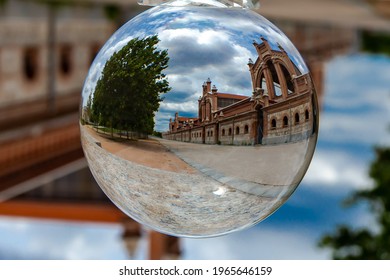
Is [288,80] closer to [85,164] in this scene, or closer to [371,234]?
[371,234]

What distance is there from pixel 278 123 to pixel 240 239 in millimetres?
3551

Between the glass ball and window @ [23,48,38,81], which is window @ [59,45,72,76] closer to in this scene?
window @ [23,48,38,81]

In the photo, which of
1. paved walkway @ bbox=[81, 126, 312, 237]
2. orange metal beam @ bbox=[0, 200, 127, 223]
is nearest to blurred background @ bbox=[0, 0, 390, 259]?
orange metal beam @ bbox=[0, 200, 127, 223]

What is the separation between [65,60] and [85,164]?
151 centimetres

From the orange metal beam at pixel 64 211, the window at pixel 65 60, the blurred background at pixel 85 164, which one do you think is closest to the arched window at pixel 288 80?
the blurred background at pixel 85 164

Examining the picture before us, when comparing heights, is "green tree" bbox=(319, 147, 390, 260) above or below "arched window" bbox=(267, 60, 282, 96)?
below

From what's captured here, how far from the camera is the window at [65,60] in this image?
5719 millimetres

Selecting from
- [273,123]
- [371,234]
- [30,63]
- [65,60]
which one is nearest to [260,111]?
[273,123]

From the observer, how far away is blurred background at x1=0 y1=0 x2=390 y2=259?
3.89 m

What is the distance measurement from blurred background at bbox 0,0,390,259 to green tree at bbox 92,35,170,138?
3.02 metres

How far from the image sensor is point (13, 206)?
380 centimetres

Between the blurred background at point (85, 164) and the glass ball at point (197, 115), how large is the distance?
9.87ft

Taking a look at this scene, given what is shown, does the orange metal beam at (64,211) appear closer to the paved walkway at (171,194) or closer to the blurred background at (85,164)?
the blurred background at (85,164)
